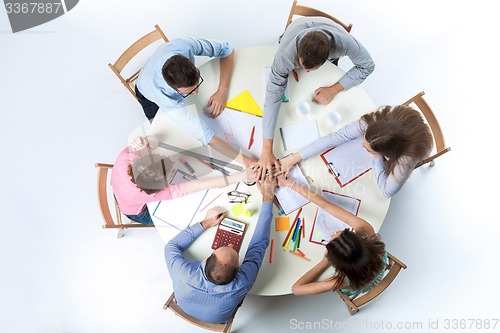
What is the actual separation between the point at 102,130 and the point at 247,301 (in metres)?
1.63

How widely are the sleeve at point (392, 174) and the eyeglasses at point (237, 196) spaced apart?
0.68 meters

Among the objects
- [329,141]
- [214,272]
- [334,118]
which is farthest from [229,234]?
[334,118]

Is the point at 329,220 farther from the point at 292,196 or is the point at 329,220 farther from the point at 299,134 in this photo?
the point at 299,134

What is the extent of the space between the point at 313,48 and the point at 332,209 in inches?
31.1

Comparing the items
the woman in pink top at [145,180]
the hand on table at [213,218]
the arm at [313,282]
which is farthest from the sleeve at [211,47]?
the arm at [313,282]

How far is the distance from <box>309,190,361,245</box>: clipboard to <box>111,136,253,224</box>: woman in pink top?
16.0 inches

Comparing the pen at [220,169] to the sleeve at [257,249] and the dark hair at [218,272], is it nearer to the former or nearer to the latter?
the sleeve at [257,249]

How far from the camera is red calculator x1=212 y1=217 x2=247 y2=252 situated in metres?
1.97

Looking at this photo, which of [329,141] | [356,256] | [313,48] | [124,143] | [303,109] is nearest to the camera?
[356,256]

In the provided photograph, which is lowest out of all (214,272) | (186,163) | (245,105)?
(214,272)

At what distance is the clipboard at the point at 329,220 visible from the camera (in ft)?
6.48

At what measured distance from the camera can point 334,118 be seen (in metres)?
2.12

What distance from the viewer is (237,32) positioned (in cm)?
310

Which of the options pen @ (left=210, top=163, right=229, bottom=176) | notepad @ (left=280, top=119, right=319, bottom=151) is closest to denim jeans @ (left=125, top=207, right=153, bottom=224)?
pen @ (left=210, top=163, right=229, bottom=176)
